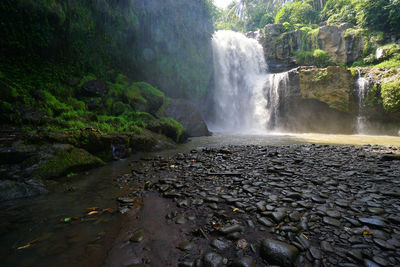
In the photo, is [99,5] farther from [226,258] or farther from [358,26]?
[358,26]

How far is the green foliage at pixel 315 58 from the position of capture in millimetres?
18562

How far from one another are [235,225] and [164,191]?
4.75 ft

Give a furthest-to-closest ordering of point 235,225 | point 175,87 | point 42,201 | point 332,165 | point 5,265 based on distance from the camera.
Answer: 1. point 175,87
2. point 332,165
3. point 42,201
4. point 235,225
5. point 5,265

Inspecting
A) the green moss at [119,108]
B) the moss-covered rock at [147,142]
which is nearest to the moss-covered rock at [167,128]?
the moss-covered rock at [147,142]

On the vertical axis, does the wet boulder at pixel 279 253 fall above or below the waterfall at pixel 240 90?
below

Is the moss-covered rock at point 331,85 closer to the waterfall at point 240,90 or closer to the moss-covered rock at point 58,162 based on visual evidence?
the waterfall at point 240,90

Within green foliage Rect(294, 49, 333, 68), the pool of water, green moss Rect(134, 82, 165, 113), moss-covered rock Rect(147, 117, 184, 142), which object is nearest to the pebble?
the pool of water

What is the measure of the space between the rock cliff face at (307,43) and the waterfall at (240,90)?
2901 millimetres

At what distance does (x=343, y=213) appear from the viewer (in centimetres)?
190

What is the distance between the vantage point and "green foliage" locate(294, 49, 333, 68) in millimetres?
18562

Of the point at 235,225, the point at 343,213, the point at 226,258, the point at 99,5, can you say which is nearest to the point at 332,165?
the point at 343,213

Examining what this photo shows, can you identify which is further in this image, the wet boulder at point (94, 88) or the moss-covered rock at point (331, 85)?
the moss-covered rock at point (331, 85)

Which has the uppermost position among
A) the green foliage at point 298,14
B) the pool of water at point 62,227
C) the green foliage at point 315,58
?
the green foliage at point 298,14

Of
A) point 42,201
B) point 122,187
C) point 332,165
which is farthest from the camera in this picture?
point 332,165
